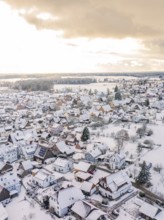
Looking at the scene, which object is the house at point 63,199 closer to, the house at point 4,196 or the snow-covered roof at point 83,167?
the house at point 4,196

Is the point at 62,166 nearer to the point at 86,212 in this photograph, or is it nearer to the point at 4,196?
the point at 4,196

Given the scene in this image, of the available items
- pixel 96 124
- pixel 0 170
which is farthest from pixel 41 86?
pixel 0 170

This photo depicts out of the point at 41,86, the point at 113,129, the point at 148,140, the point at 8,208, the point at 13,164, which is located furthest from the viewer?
the point at 41,86

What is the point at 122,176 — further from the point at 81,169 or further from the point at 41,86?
the point at 41,86

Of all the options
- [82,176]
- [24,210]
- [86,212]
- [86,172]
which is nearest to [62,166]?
[86,172]

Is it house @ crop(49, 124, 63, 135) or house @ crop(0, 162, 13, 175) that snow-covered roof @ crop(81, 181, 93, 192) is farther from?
house @ crop(49, 124, 63, 135)
